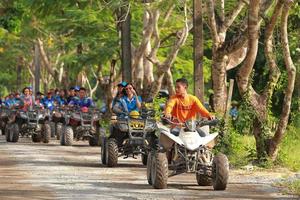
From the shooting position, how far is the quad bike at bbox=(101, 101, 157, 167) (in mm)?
20094

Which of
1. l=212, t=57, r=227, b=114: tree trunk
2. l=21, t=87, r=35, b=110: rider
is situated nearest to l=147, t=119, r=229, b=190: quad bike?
l=212, t=57, r=227, b=114: tree trunk

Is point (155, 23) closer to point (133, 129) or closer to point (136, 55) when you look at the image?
point (136, 55)

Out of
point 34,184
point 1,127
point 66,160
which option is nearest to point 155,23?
point 1,127

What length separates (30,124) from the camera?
30359mm

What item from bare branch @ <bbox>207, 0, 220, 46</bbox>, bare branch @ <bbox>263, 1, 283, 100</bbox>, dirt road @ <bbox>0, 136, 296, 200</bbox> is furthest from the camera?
bare branch @ <bbox>207, 0, 220, 46</bbox>

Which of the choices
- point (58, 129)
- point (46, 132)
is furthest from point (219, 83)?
point (58, 129)

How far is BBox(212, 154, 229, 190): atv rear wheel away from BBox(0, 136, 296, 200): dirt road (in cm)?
15

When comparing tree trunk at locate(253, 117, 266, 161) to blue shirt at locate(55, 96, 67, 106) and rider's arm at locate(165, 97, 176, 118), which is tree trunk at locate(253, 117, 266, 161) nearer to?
rider's arm at locate(165, 97, 176, 118)

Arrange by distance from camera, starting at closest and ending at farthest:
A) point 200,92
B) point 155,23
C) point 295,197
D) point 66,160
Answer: point 295,197 → point 66,160 → point 200,92 → point 155,23

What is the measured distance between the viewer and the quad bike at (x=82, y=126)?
2854 cm

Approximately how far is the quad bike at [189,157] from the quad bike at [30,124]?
47.6 ft

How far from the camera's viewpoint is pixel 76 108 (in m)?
29.2

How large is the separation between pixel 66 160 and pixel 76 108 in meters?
7.14

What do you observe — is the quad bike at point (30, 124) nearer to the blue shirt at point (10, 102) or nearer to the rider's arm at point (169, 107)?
the blue shirt at point (10, 102)
